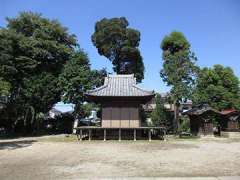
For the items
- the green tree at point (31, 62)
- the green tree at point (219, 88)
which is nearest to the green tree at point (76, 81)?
the green tree at point (31, 62)

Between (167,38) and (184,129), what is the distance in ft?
42.1

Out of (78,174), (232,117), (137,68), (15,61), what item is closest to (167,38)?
(137,68)

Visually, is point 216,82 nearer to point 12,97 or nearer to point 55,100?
point 55,100

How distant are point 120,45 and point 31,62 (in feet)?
43.1

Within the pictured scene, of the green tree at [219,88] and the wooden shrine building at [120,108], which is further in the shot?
the green tree at [219,88]

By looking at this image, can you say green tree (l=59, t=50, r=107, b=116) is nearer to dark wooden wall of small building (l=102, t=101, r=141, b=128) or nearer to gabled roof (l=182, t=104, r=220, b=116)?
dark wooden wall of small building (l=102, t=101, r=141, b=128)

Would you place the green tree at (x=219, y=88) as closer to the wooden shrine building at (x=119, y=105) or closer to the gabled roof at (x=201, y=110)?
the gabled roof at (x=201, y=110)

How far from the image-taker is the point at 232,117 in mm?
37406

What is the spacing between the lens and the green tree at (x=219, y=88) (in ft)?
130

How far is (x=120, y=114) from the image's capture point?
93.8 feet

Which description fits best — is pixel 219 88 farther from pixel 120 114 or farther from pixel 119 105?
pixel 120 114

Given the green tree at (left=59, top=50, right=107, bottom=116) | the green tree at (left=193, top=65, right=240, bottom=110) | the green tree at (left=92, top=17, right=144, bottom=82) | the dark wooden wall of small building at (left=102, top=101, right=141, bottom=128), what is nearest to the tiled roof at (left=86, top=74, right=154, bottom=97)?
the dark wooden wall of small building at (left=102, top=101, right=141, bottom=128)

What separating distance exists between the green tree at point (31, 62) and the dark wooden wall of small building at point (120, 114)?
34.9 ft

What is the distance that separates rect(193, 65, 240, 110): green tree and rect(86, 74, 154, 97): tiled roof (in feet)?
37.2
